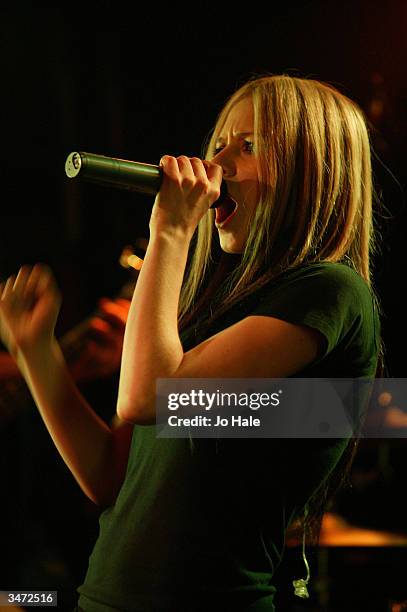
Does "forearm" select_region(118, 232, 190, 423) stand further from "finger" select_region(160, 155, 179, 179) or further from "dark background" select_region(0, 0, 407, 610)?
"dark background" select_region(0, 0, 407, 610)

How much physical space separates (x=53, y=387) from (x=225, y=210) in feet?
0.93

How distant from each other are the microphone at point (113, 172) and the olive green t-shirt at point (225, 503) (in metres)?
0.16

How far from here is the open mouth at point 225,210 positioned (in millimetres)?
855

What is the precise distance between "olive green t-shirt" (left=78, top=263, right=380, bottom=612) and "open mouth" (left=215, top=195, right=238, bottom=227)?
134mm

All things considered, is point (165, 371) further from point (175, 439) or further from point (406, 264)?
point (406, 264)

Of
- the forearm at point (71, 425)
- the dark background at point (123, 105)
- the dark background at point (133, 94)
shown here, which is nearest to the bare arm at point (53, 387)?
the forearm at point (71, 425)

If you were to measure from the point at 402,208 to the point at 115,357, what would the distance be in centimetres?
64

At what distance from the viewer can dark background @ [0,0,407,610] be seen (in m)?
1.51

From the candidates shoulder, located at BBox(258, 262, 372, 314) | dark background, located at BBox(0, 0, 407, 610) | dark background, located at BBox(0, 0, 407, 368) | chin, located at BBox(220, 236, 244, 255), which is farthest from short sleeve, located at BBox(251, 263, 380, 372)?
dark background, located at BBox(0, 0, 407, 368)

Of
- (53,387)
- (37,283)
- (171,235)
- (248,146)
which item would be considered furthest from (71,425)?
(248,146)

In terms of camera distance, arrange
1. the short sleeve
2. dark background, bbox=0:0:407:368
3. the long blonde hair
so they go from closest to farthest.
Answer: the short sleeve → the long blonde hair → dark background, bbox=0:0:407:368

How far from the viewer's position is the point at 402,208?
5.01ft

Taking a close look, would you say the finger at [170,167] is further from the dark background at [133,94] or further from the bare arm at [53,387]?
the dark background at [133,94]

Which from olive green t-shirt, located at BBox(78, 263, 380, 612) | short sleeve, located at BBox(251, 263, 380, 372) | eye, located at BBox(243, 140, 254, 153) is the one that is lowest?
olive green t-shirt, located at BBox(78, 263, 380, 612)
